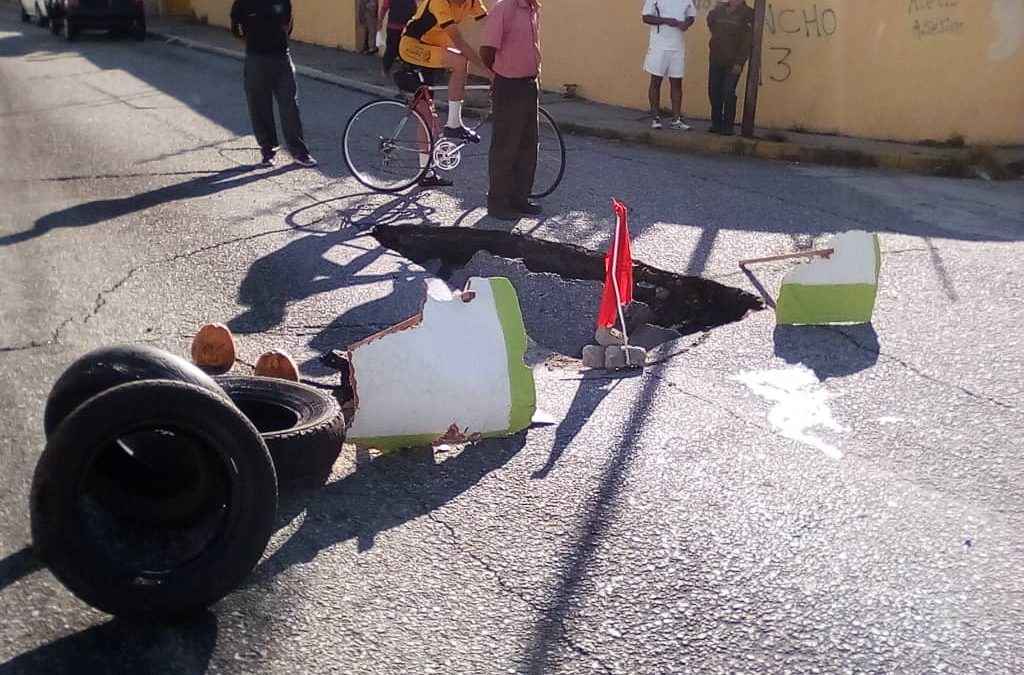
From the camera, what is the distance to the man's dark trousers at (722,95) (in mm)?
13695

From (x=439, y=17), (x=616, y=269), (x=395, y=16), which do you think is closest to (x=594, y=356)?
(x=616, y=269)

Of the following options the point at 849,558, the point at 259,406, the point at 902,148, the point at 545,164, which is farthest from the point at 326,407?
the point at 902,148

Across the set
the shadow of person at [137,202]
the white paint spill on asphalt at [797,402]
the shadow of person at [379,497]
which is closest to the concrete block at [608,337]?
the white paint spill on asphalt at [797,402]

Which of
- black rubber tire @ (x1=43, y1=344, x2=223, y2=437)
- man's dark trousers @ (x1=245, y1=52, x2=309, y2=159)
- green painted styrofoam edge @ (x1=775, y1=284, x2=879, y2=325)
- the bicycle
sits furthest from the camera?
man's dark trousers @ (x1=245, y1=52, x2=309, y2=159)

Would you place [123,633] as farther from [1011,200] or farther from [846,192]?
[1011,200]

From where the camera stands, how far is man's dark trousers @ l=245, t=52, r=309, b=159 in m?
10.6

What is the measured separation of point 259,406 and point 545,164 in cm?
643

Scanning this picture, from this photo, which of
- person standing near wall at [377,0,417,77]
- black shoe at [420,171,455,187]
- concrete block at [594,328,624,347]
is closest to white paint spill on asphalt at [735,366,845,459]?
concrete block at [594,328,624,347]

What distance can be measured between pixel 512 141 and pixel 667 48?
5.57 meters

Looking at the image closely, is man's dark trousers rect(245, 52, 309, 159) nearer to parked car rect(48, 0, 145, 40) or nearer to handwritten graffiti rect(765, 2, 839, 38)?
handwritten graffiti rect(765, 2, 839, 38)

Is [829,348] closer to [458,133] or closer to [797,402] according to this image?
[797,402]

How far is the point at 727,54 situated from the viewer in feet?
44.4

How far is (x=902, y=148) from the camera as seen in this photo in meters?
13.2

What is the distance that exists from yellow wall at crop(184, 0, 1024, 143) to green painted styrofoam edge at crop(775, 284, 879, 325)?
7.69 metres
